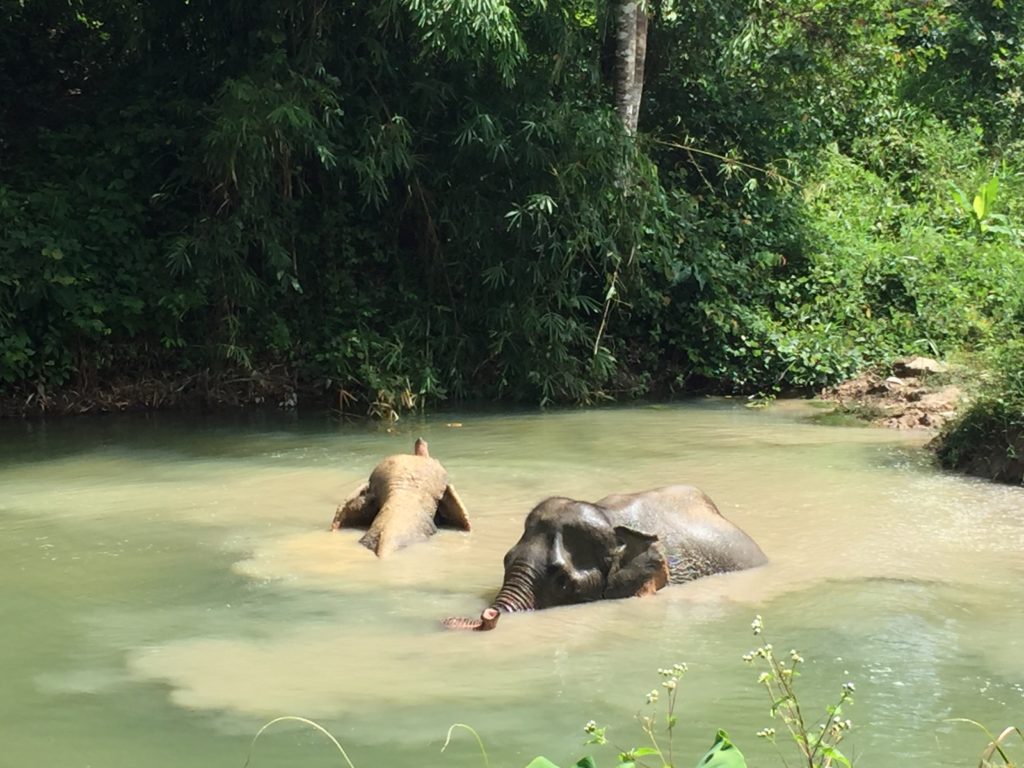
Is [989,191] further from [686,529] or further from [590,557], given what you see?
[590,557]

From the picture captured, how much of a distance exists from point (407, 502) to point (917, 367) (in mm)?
6813

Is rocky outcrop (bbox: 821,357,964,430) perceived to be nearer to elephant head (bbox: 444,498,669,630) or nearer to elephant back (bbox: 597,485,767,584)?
elephant back (bbox: 597,485,767,584)

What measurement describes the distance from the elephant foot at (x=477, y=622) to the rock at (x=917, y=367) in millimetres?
7914

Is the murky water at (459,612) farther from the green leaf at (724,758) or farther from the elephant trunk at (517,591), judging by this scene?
the green leaf at (724,758)

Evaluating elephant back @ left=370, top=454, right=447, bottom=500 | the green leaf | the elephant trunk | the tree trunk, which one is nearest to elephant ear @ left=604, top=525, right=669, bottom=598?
the elephant trunk

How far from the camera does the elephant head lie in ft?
20.8

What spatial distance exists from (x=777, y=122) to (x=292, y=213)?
6.47 metres

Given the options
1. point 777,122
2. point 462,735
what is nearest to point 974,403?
point 462,735

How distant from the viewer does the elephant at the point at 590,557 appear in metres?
6.32

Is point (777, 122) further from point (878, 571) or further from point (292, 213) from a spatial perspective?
point (878, 571)

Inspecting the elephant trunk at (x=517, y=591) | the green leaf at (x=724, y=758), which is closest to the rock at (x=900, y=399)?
the elephant trunk at (x=517, y=591)

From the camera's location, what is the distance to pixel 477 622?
6.02 meters

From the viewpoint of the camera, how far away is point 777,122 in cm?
1656

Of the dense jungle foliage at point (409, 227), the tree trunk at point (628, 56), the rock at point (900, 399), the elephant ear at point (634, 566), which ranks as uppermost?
the tree trunk at point (628, 56)
